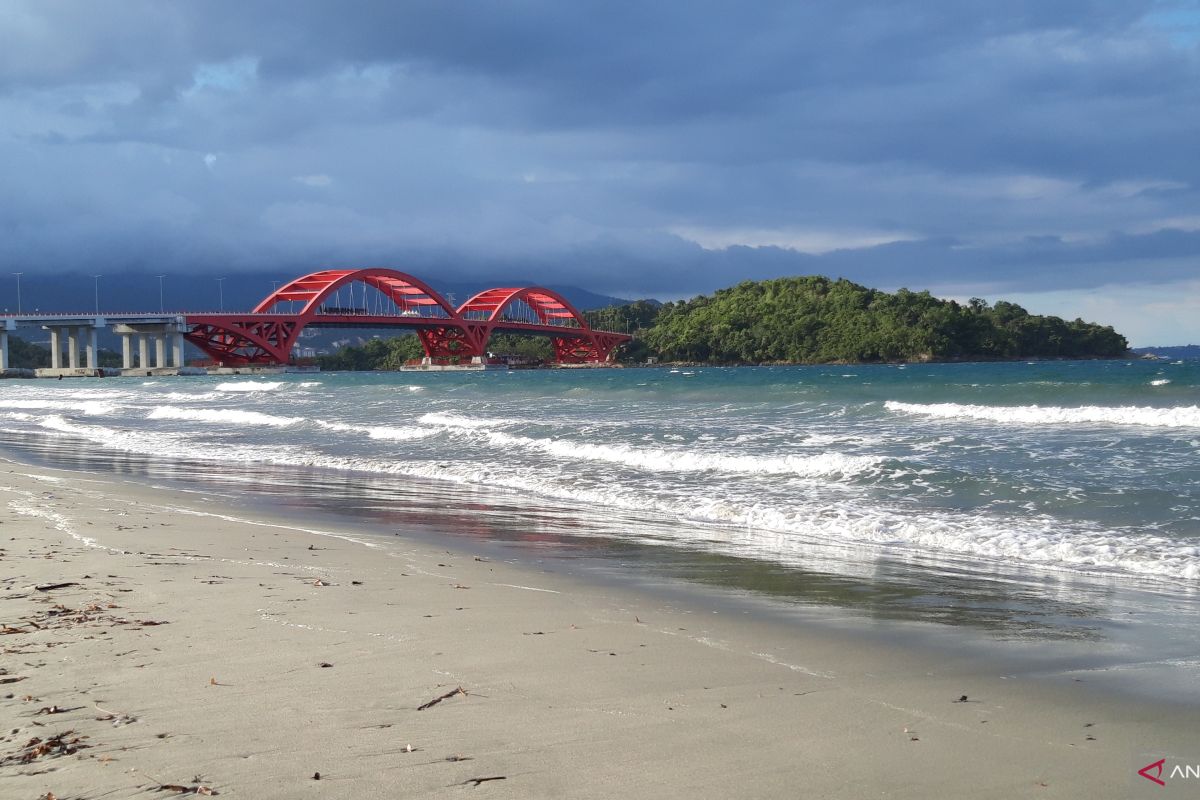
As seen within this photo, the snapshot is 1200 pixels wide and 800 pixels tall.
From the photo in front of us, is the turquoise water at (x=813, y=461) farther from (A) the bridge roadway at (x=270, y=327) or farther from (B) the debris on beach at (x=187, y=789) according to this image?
(A) the bridge roadway at (x=270, y=327)

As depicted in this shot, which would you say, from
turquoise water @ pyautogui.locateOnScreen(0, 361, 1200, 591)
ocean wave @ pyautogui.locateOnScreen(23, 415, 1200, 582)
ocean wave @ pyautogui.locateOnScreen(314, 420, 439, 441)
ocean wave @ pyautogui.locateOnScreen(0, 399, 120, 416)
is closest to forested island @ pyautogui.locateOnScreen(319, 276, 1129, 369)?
turquoise water @ pyautogui.locateOnScreen(0, 361, 1200, 591)

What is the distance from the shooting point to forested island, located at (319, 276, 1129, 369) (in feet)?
317

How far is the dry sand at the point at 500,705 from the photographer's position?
2.78m

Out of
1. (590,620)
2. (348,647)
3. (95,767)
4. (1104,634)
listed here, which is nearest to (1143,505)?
(1104,634)

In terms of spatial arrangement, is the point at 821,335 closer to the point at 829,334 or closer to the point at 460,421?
the point at 829,334

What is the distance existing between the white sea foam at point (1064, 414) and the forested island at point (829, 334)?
76.3 m

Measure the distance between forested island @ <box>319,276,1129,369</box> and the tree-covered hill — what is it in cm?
11

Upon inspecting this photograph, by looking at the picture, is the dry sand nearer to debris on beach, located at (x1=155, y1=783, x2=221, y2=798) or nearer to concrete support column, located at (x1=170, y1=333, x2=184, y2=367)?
debris on beach, located at (x1=155, y1=783, x2=221, y2=798)

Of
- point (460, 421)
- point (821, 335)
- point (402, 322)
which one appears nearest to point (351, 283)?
point (402, 322)

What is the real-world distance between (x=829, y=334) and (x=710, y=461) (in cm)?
9399

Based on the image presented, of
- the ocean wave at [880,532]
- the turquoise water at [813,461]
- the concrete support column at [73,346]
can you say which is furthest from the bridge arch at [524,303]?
the ocean wave at [880,532]

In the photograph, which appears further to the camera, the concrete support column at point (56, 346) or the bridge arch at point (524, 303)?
the bridge arch at point (524, 303)

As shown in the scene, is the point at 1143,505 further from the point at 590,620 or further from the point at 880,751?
the point at 880,751

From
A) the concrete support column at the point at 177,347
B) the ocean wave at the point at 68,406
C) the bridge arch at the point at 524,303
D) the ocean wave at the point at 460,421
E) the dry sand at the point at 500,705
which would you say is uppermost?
the bridge arch at the point at 524,303
